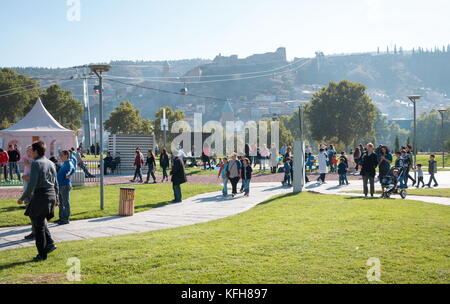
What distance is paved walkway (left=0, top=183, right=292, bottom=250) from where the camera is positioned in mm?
10234

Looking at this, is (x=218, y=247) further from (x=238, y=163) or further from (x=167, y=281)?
(x=238, y=163)

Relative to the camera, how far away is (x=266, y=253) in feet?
24.3

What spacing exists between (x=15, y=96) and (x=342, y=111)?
136ft

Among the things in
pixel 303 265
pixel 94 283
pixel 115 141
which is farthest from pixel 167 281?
pixel 115 141

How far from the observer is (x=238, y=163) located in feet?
58.9

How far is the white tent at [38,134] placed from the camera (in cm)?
3152

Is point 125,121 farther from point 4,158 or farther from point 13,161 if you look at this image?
point 4,158

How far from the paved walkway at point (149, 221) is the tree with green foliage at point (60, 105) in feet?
160

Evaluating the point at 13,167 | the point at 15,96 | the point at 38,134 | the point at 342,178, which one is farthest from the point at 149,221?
the point at 15,96

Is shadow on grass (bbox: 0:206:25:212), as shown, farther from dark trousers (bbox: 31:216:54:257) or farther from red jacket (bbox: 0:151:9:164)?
red jacket (bbox: 0:151:9:164)

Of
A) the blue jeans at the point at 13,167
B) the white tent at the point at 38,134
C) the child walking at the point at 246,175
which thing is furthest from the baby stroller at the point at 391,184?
the white tent at the point at 38,134

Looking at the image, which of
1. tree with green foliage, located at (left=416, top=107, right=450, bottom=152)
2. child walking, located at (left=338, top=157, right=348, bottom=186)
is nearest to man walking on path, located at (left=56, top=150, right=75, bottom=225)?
child walking, located at (left=338, top=157, right=348, bottom=186)

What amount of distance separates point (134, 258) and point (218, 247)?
140 cm

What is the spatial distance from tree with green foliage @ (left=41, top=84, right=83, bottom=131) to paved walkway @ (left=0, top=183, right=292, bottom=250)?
48.8 metres
